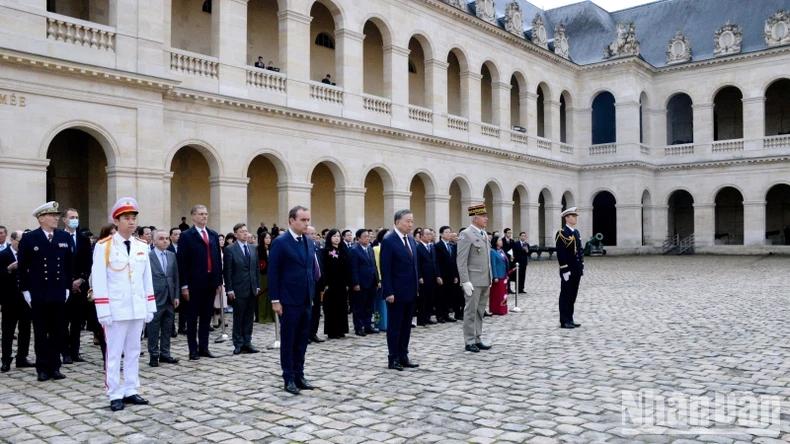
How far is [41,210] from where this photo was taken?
8469 mm

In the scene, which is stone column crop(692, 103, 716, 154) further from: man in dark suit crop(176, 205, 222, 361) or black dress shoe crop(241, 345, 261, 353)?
man in dark suit crop(176, 205, 222, 361)

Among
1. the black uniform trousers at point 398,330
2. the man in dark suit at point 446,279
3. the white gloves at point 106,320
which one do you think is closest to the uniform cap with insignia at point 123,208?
the white gloves at point 106,320

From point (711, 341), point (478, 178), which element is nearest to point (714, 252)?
point (478, 178)

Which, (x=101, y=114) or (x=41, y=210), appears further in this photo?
(x=101, y=114)

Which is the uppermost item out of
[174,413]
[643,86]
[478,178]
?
[643,86]

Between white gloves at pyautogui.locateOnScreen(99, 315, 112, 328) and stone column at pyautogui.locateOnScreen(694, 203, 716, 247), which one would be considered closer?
white gloves at pyautogui.locateOnScreen(99, 315, 112, 328)

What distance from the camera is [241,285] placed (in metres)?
10.3

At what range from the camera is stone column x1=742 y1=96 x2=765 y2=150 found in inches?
1512

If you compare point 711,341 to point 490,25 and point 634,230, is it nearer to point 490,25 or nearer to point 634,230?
point 490,25

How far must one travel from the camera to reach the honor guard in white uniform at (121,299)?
686 centimetres

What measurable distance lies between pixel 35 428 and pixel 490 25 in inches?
1134

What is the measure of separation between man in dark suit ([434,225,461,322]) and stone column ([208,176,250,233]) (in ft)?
27.9

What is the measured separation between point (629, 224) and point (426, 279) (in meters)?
29.7

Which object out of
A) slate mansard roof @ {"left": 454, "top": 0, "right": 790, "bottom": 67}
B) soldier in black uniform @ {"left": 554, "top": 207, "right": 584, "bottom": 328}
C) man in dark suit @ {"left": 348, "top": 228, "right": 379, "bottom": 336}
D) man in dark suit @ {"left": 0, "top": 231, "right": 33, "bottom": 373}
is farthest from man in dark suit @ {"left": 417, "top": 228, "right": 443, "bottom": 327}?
slate mansard roof @ {"left": 454, "top": 0, "right": 790, "bottom": 67}
